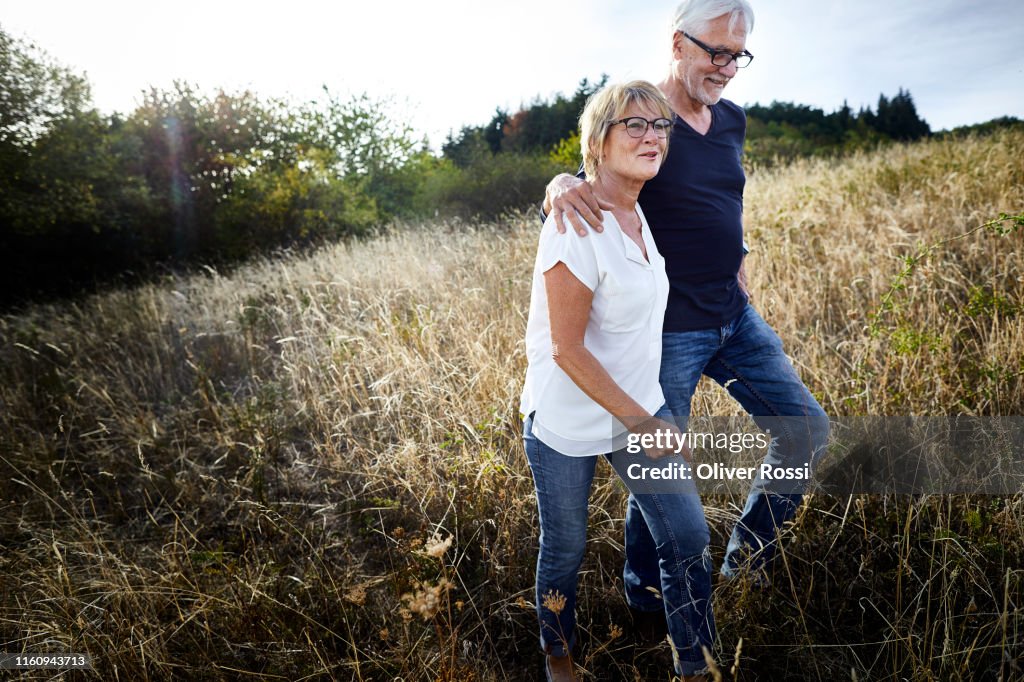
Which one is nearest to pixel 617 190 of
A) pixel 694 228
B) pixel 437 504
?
pixel 694 228

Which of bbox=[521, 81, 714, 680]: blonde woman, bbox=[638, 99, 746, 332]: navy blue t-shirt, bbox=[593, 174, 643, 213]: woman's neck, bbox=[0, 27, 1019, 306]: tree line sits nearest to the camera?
bbox=[521, 81, 714, 680]: blonde woman

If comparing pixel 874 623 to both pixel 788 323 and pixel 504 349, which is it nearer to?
pixel 788 323

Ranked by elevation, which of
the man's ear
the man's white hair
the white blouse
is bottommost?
the white blouse

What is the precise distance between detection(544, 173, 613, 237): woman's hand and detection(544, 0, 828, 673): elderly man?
444mm

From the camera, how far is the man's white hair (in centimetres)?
170

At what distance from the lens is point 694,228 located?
5.54 feet

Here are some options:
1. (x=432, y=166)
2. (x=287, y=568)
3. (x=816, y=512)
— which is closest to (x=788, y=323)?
(x=816, y=512)

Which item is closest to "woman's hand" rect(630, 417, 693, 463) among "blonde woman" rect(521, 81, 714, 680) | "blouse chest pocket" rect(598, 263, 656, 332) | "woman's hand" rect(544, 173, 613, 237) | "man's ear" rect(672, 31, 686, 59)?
"blonde woman" rect(521, 81, 714, 680)

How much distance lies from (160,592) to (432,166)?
1729 centimetres

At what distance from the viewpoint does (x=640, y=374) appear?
139cm

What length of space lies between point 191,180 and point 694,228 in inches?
599

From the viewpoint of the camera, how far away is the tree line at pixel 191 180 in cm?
1084

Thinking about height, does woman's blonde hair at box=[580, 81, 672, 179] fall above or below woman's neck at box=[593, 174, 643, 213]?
above

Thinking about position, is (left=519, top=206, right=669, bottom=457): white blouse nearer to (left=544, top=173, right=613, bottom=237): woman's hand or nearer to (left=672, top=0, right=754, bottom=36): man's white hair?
(left=544, top=173, right=613, bottom=237): woman's hand
